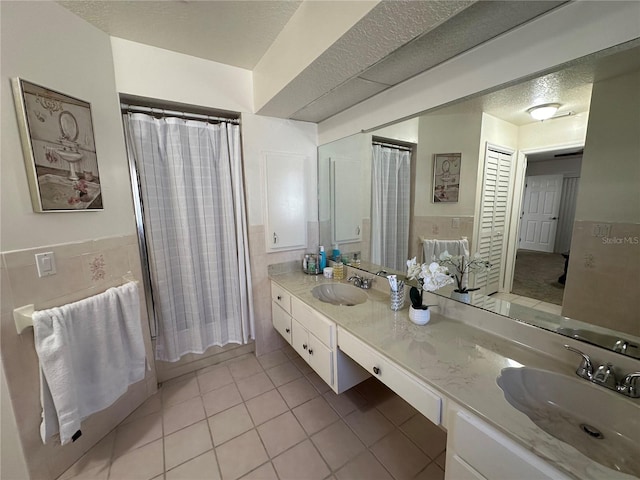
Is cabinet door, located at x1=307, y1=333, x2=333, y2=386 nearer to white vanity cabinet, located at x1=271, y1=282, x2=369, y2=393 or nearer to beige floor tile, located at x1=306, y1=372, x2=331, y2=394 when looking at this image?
white vanity cabinet, located at x1=271, y1=282, x2=369, y2=393

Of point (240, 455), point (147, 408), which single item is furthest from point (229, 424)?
point (147, 408)

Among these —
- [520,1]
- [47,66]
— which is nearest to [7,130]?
[47,66]

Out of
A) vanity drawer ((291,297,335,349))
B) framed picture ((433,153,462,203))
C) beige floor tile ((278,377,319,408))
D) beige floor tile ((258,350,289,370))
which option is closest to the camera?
framed picture ((433,153,462,203))

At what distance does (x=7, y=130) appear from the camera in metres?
1.12

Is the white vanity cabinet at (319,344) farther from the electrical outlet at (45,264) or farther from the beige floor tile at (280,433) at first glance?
the electrical outlet at (45,264)

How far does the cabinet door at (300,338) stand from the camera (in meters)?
1.74

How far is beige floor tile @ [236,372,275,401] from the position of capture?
188cm

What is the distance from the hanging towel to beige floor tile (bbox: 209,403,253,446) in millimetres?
1563

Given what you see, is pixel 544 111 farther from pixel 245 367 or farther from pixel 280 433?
pixel 245 367

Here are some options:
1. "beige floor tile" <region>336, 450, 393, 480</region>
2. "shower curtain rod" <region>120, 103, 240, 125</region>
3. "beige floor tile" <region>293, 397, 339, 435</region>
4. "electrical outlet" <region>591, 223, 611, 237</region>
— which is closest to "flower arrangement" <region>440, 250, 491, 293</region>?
"electrical outlet" <region>591, 223, 611, 237</region>

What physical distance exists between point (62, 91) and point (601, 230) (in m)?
2.51

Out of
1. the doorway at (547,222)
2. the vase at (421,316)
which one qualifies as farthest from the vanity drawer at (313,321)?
the doorway at (547,222)

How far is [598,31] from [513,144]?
1.37 ft

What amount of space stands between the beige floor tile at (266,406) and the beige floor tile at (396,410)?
68cm
